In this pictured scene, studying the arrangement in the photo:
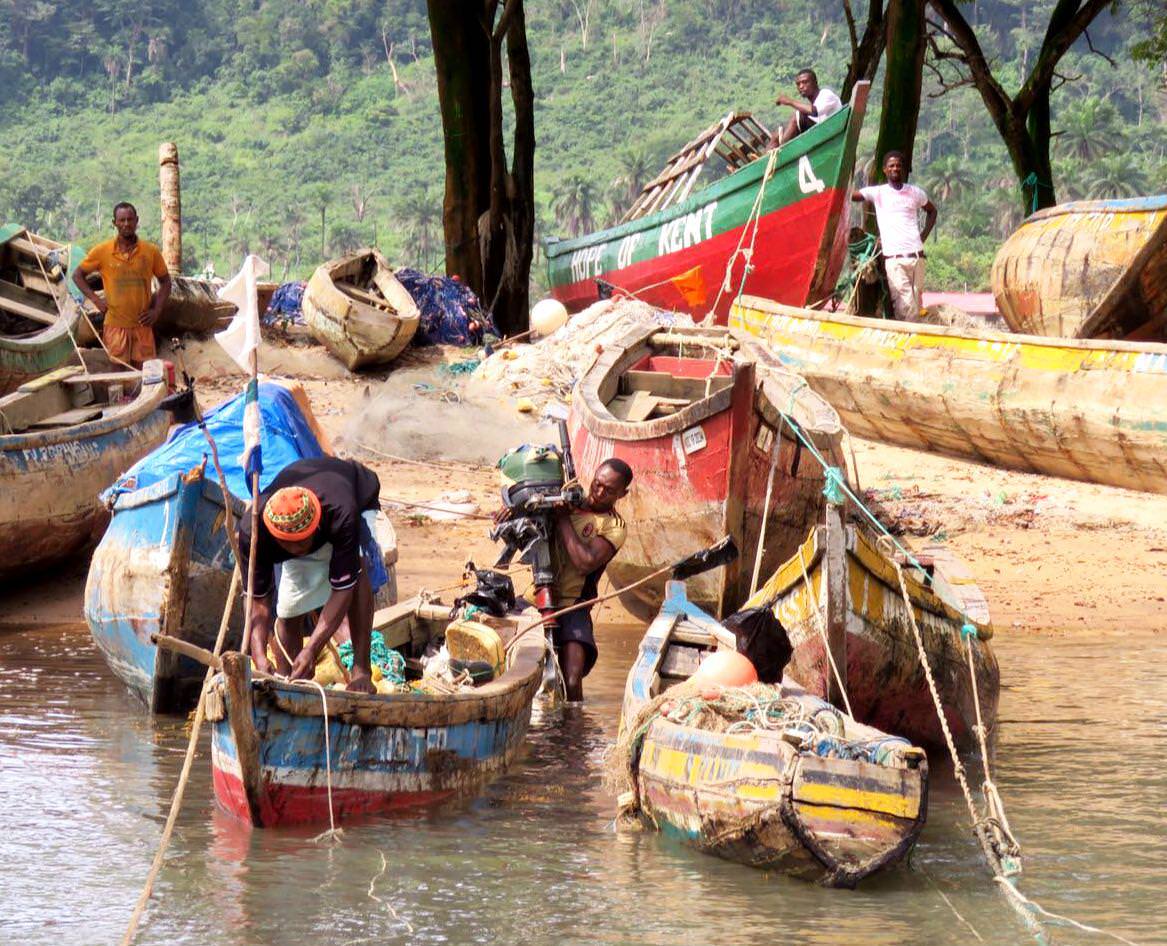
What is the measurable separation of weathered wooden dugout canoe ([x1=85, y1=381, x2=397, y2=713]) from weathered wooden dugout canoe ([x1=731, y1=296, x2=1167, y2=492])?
6.74m

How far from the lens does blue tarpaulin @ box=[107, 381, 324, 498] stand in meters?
9.98

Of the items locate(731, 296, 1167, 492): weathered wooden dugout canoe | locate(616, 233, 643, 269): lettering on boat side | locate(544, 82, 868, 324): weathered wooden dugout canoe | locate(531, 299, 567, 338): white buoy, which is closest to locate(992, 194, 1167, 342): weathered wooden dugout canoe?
locate(731, 296, 1167, 492): weathered wooden dugout canoe

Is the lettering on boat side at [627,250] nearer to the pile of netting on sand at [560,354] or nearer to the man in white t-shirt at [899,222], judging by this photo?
the pile of netting on sand at [560,354]

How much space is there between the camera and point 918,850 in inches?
287

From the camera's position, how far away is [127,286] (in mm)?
14609

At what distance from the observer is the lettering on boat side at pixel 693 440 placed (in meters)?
10.8

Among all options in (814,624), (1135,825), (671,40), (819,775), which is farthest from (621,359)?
(671,40)

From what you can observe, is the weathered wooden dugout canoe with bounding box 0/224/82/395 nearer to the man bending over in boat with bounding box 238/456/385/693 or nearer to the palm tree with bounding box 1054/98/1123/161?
the man bending over in boat with bounding box 238/456/385/693

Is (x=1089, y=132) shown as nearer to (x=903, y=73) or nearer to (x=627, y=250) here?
(x=627, y=250)

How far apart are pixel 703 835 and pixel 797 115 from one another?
13.6m

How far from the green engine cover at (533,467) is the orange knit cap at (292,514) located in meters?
2.52

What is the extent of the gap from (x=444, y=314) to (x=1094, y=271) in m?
6.82

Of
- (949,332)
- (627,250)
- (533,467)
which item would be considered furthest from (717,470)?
(627,250)

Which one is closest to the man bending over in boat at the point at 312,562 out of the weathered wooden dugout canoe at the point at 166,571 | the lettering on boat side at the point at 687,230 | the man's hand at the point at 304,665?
the man's hand at the point at 304,665
